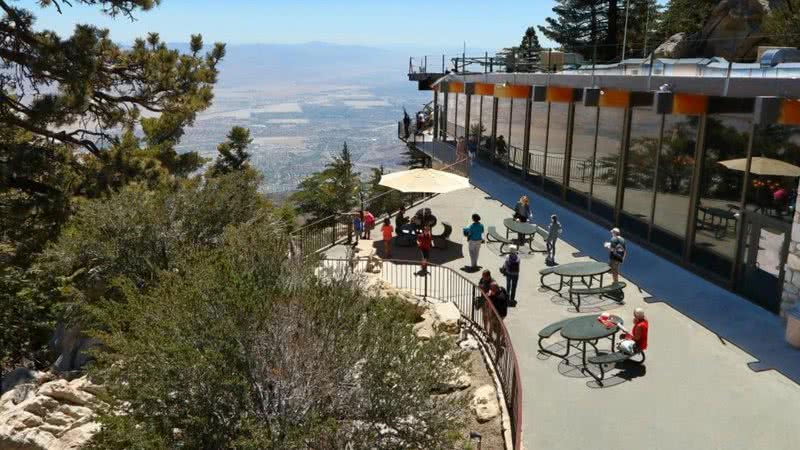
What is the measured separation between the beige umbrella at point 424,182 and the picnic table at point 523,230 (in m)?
1.90

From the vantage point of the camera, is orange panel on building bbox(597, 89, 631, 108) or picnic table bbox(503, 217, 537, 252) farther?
orange panel on building bbox(597, 89, 631, 108)

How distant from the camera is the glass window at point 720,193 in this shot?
14352 millimetres

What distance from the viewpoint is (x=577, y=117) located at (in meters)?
21.9

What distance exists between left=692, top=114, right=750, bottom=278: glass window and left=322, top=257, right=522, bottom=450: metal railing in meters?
5.40

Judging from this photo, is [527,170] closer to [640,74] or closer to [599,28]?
[640,74]

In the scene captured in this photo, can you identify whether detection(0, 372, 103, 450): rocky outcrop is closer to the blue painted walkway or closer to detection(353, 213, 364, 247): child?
detection(353, 213, 364, 247): child

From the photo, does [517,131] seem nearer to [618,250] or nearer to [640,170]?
[640,170]

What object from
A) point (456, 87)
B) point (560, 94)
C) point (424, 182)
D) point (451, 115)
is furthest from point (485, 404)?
point (451, 115)

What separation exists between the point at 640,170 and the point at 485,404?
1049cm

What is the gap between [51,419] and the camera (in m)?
10.5

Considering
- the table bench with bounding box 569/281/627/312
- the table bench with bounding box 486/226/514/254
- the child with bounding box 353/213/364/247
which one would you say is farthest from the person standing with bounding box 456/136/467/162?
the table bench with bounding box 569/281/627/312

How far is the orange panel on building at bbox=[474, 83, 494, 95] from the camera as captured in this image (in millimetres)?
27920

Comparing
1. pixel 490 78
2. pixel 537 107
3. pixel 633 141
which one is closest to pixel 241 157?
pixel 490 78

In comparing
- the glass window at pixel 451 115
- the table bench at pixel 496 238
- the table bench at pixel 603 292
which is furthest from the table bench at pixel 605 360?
the glass window at pixel 451 115
